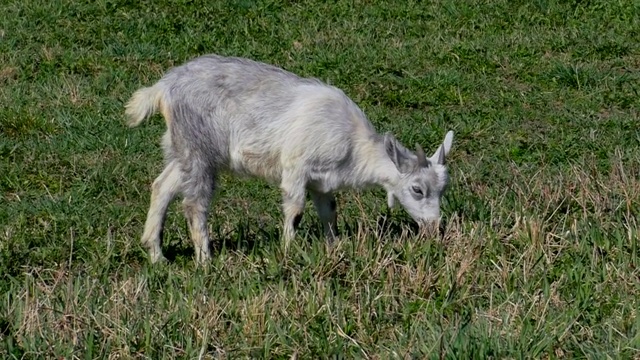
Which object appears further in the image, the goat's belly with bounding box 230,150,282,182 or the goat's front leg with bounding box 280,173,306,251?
the goat's belly with bounding box 230,150,282,182

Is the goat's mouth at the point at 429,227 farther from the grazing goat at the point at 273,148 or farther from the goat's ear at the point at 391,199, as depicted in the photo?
the goat's ear at the point at 391,199

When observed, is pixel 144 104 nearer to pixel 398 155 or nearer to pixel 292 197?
pixel 292 197

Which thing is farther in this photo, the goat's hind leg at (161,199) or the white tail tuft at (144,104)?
the white tail tuft at (144,104)

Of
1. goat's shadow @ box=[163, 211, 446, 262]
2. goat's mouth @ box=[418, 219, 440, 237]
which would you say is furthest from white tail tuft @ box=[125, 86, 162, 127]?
goat's mouth @ box=[418, 219, 440, 237]

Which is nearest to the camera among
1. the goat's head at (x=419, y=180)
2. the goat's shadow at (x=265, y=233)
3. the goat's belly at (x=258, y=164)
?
the goat's shadow at (x=265, y=233)

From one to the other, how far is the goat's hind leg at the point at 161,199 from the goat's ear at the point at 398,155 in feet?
4.59

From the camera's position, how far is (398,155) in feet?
26.2

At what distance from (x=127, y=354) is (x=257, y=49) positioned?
8056 mm

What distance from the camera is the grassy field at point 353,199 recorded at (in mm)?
5699

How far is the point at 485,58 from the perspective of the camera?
12961mm

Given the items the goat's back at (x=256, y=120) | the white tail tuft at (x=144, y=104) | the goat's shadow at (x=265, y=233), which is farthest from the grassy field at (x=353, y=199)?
the white tail tuft at (x=144, y=104)

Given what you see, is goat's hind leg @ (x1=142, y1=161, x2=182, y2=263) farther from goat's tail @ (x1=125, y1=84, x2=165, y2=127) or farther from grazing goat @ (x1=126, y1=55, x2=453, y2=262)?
goat's tail @ (x1=125, y1=84, x2=165, y2=127)

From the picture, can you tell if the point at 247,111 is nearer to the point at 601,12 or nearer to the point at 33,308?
the point at 33,308

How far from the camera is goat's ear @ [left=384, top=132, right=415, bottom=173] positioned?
26.0 feet
